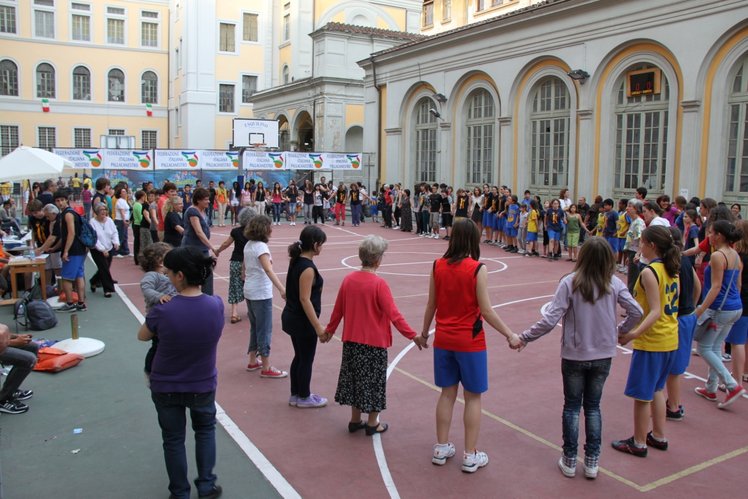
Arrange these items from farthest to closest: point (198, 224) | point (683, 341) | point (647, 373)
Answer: point (198, 224) < point (683, 341) < point (647, 373)

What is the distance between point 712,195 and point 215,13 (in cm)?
3882

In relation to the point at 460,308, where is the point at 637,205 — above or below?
above

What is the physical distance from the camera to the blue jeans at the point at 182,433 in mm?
4562

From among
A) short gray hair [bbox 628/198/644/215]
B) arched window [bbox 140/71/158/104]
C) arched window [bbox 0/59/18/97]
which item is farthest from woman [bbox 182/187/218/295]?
arched window [bbox 140/71/158/104]

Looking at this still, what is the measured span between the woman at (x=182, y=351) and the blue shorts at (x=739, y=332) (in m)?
5.44

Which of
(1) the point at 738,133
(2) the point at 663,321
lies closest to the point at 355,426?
(2) the point at 663,321

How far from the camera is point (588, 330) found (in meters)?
5.06

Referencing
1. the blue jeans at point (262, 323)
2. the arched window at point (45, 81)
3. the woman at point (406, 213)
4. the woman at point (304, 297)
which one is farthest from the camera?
the arched window at point (45, 81)

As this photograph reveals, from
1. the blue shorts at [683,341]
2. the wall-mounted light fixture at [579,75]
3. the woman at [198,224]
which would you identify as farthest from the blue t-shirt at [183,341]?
the wall-mounted light fixture at [579,75]

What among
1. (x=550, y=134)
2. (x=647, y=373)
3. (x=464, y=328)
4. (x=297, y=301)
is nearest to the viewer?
(x=464, y=328)

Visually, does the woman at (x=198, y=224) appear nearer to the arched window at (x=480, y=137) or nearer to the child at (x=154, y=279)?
the child at (x=154, y=279)

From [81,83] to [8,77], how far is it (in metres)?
4.61

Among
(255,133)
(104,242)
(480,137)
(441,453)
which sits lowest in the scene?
(441,453)

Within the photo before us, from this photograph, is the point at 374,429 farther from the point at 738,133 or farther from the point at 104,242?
the point at 738,133
